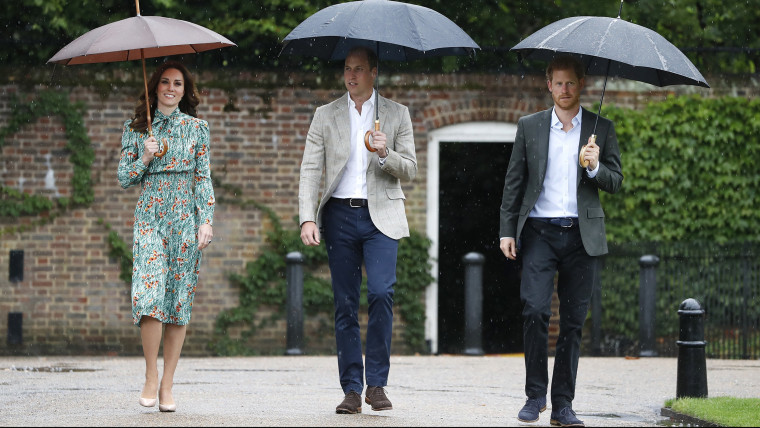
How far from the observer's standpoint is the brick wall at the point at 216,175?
490 inches

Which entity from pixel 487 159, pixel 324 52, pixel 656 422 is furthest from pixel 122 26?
pixel 487 159

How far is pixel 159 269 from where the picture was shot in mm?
6430

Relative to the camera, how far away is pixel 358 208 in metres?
6.59

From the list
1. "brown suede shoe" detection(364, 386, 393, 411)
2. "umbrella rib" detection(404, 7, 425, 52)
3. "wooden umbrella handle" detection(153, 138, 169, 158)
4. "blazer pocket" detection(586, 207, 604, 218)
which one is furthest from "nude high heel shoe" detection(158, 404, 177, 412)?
"blazer pocket" detection(586, 207, 604, 218)

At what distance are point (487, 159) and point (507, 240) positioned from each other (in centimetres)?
725

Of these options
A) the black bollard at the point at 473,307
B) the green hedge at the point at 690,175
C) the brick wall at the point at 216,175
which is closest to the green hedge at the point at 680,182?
the green hedge at the point at 690,175

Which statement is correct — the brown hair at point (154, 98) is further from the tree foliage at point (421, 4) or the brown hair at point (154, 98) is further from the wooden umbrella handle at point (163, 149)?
the tree foliage at point (421, 4)

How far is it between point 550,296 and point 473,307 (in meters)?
5.98

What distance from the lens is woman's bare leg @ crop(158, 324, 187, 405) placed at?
6.49m

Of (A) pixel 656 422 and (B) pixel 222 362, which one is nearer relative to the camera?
(A) pixel 656 422

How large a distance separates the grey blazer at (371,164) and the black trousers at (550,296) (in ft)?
2.54

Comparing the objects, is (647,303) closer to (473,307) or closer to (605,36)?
(473,307)

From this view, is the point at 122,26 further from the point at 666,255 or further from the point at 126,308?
the point at 666,255

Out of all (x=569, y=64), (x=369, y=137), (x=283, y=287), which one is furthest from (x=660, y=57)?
(x=283, y=287)
